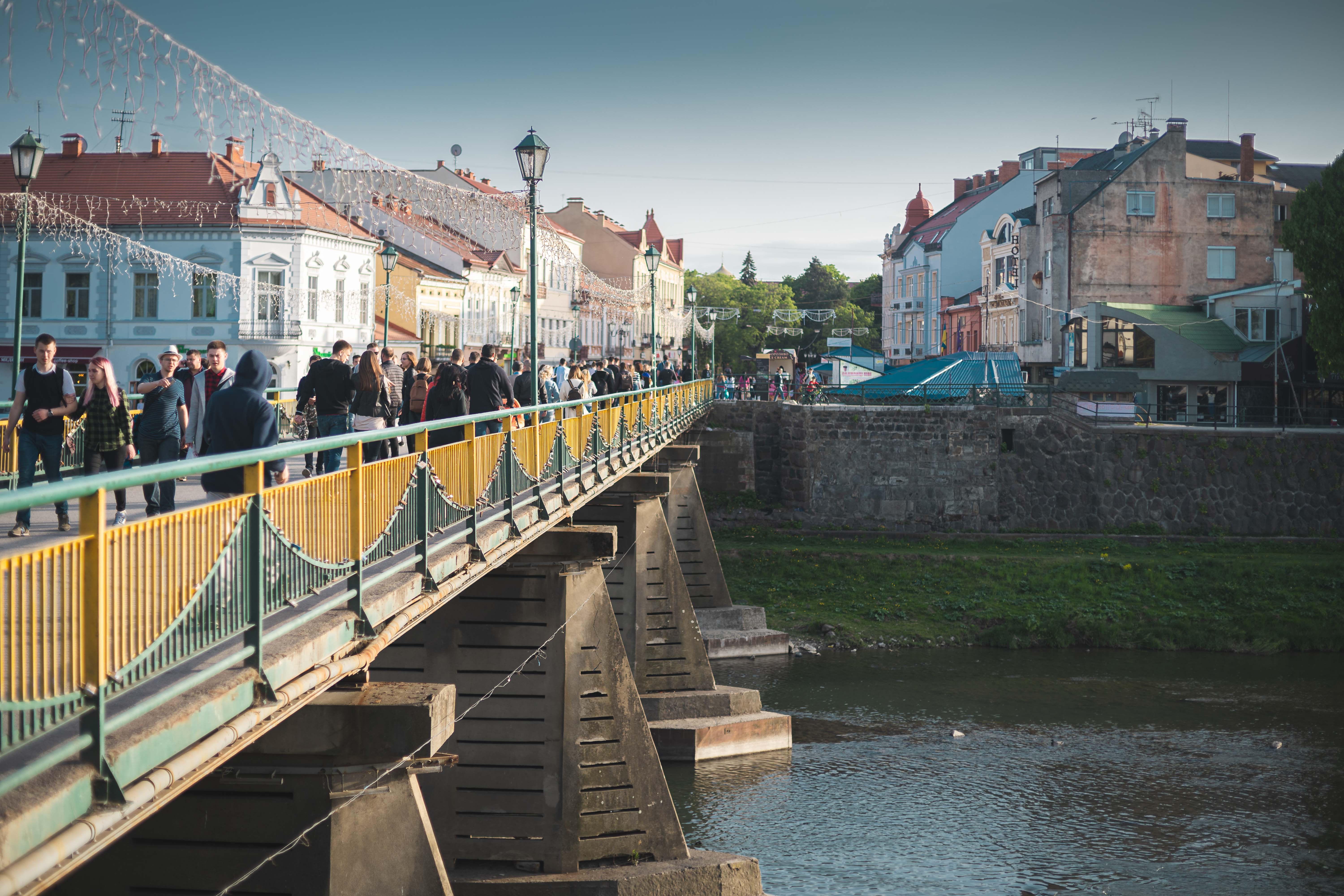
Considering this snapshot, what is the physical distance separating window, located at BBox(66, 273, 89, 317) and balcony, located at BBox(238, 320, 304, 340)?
5033 millimetres

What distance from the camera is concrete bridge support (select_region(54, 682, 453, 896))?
7.22 metres

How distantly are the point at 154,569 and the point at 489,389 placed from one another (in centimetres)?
933

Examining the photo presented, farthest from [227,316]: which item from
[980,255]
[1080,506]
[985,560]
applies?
[980,255]

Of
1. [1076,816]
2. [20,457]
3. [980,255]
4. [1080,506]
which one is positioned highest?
[980,255]

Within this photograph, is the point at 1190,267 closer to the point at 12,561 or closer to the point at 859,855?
the point at 859,855

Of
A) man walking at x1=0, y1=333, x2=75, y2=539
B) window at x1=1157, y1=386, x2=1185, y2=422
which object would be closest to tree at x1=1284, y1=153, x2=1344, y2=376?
window at x1=1157, y1=386, x2=1185, y2=422

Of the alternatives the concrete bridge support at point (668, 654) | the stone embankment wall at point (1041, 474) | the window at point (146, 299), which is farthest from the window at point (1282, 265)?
the window at point (146, 299)

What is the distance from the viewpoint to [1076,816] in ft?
63.9

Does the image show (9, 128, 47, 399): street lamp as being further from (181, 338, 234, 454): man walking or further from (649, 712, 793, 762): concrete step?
(649, 712, 793, 762): concrete step

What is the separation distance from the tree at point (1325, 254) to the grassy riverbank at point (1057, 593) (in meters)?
6.70

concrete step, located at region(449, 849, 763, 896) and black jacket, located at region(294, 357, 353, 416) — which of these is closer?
concrete step, located at region(449, 849, 763, 896)

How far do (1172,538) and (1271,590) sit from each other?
523cm

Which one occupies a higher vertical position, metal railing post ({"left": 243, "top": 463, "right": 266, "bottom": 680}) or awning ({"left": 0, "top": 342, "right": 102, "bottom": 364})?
awning ({"left": 0, "top": 342, "right": 102, "bottom": 364})

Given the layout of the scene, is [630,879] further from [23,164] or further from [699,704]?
[23,164]
